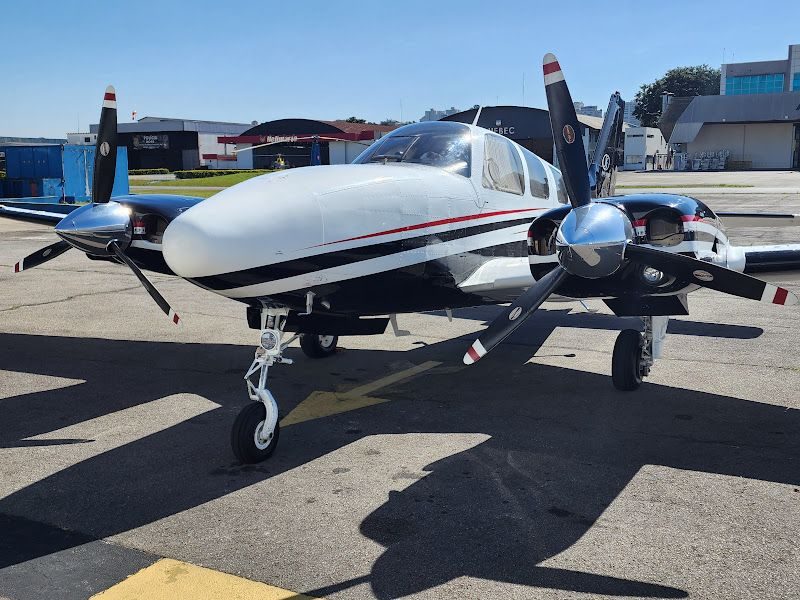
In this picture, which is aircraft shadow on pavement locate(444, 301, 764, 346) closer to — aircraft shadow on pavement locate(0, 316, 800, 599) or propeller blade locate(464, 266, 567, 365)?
aircraft shadow on pavement locate(0, 316, 800, 599)

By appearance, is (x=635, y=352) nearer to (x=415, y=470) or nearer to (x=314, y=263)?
(x=415, y=470)

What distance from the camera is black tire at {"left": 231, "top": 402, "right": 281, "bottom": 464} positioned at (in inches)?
270

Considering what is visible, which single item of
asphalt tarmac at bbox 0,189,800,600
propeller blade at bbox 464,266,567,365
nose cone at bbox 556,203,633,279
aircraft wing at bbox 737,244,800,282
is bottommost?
asphalt tarmac at bbox 0,189,800,600

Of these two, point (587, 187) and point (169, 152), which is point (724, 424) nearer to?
point (587, 187)

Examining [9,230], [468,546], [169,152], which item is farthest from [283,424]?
[169,152]

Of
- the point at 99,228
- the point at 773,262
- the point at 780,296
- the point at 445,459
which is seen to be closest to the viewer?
the point at 780,296

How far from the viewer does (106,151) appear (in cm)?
1060

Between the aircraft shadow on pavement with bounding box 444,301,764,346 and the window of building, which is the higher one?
the window of building

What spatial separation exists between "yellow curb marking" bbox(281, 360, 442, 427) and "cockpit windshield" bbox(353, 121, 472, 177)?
271 centimetres

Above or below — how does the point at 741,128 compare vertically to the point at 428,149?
above

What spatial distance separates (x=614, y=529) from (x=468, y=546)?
1107 mm

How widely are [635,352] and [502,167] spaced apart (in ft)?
8.84

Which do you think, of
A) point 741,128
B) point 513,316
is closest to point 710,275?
point 513,316

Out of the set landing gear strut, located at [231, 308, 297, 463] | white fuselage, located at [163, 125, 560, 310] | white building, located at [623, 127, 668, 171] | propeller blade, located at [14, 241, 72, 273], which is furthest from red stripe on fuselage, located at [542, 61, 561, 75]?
white building, located at [623, 127, 668, 171]
